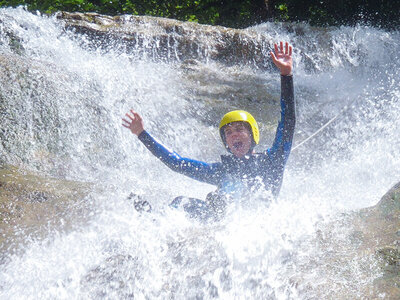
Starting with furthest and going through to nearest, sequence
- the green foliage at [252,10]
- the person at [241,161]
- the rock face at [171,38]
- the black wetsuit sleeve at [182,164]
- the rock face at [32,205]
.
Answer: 1. the green foliage at [252,10]
2. the rock face at [171,38]
3. the black wetsuit sleeve at [182,164]
4. the person at [241,161]
5. the rock face at [32,205]

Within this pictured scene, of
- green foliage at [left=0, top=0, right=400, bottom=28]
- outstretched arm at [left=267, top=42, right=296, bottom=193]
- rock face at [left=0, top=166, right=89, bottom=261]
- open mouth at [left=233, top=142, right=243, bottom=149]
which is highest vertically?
green foliage at [left=0, top=0, right=400, bottom=28]

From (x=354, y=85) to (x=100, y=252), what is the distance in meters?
7.21

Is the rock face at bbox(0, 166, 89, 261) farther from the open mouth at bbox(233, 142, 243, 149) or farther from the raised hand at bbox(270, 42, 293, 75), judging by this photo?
the raised hand at bbox(270, 42, 293, 75)

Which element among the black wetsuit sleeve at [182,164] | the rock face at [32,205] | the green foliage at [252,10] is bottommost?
the rock face at [32,205]

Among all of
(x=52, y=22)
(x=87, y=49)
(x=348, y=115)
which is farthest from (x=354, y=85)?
(x=52, y=22)

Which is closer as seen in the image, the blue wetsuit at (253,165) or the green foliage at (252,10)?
the blue wetsuit at (253,165)

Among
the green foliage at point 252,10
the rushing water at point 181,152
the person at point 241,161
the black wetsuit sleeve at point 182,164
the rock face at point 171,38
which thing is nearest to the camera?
the rushing water at point 181,152

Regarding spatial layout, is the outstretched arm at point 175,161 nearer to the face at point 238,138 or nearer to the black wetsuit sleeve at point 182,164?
the black wetsuit sleeve at point 182,164

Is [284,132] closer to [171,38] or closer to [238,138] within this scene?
[238,138]

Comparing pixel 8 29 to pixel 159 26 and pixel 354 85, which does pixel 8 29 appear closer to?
pixel 159 26

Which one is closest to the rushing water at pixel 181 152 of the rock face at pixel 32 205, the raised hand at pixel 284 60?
the rock face at pixel 32 205

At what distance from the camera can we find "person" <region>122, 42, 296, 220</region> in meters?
3.95

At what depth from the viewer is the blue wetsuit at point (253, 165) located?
4035 mm

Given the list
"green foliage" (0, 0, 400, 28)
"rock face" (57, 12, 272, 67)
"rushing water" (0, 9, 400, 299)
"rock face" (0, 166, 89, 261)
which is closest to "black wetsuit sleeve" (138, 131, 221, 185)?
"rushing water" (0, 9, 400, 299)
